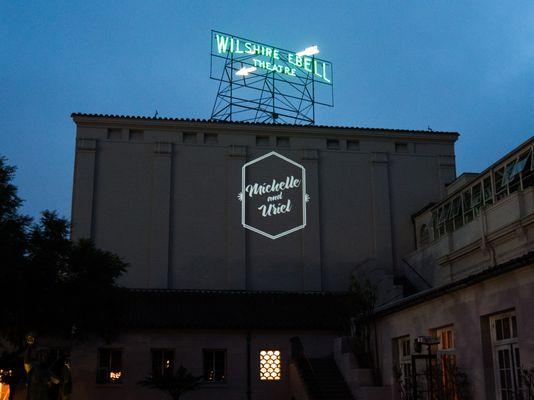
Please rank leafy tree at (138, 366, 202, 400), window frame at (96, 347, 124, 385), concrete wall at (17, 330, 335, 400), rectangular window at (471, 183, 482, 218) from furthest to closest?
window frame at (96, 347, 124, 385) < concrete wall at (17, 330, 335, 400) < rectangular window at (471, 183, 482, 218) < leafy tree at (138, 366, 202, 400)

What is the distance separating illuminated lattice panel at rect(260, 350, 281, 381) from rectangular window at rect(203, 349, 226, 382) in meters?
1.57

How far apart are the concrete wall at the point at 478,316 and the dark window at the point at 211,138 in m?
15.2

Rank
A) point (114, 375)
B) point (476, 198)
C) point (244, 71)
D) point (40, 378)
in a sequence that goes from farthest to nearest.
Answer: point (244, 71)
point (114, 375)
point (476, 198)
point (40, 378)

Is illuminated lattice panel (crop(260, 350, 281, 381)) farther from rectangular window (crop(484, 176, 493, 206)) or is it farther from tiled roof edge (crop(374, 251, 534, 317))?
rectangular window (crop(484, 176, 493, 206))

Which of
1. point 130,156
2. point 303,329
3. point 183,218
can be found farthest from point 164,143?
point 303,329

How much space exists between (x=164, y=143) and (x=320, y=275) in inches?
379

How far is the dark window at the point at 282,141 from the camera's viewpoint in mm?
34156

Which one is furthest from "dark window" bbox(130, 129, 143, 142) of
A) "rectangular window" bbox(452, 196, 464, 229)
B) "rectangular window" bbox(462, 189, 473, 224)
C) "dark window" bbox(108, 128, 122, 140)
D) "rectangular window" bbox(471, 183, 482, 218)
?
"rectangular window" bbox(471, 183, 482, 218)

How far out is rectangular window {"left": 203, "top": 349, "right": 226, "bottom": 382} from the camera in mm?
28484

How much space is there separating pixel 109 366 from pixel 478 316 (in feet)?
53.5

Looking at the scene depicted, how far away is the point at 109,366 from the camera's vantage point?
28.0 metres

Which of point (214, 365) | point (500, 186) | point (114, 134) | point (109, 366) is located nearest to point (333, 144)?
point (114, 134)

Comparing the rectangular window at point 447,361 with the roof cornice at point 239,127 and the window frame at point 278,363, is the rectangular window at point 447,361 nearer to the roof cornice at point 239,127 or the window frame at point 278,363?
the window frame at point 278,363

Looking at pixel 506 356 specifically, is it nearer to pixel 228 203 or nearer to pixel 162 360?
pixel 162 360
